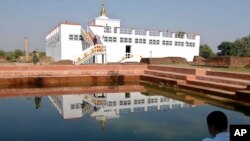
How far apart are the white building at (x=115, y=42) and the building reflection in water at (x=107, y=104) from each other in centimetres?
1098

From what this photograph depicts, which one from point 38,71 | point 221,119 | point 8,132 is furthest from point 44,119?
point 38,71

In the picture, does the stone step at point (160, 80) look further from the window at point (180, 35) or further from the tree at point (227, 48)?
the tree at point (227, 48)

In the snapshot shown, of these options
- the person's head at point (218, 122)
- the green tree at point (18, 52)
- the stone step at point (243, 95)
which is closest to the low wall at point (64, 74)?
the stone step at point (243, 95)

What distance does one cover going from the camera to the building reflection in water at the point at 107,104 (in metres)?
7.93

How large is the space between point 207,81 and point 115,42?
17.0 m

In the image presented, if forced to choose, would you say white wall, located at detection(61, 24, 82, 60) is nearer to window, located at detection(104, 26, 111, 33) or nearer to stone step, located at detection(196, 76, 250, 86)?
window, located at detection(104, 26, 111, 33)

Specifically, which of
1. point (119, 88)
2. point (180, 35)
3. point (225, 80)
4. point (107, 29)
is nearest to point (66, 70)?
point (119, 88)

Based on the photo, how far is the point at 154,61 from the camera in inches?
901

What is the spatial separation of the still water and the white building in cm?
1153

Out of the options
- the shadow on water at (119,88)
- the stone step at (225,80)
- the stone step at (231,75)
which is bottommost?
the shadow on water at (119,88)

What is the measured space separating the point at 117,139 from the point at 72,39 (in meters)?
21.7

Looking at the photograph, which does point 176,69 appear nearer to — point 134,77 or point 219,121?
point 134,77

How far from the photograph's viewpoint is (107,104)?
930 centimetres

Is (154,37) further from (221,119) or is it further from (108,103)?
(221,119)
